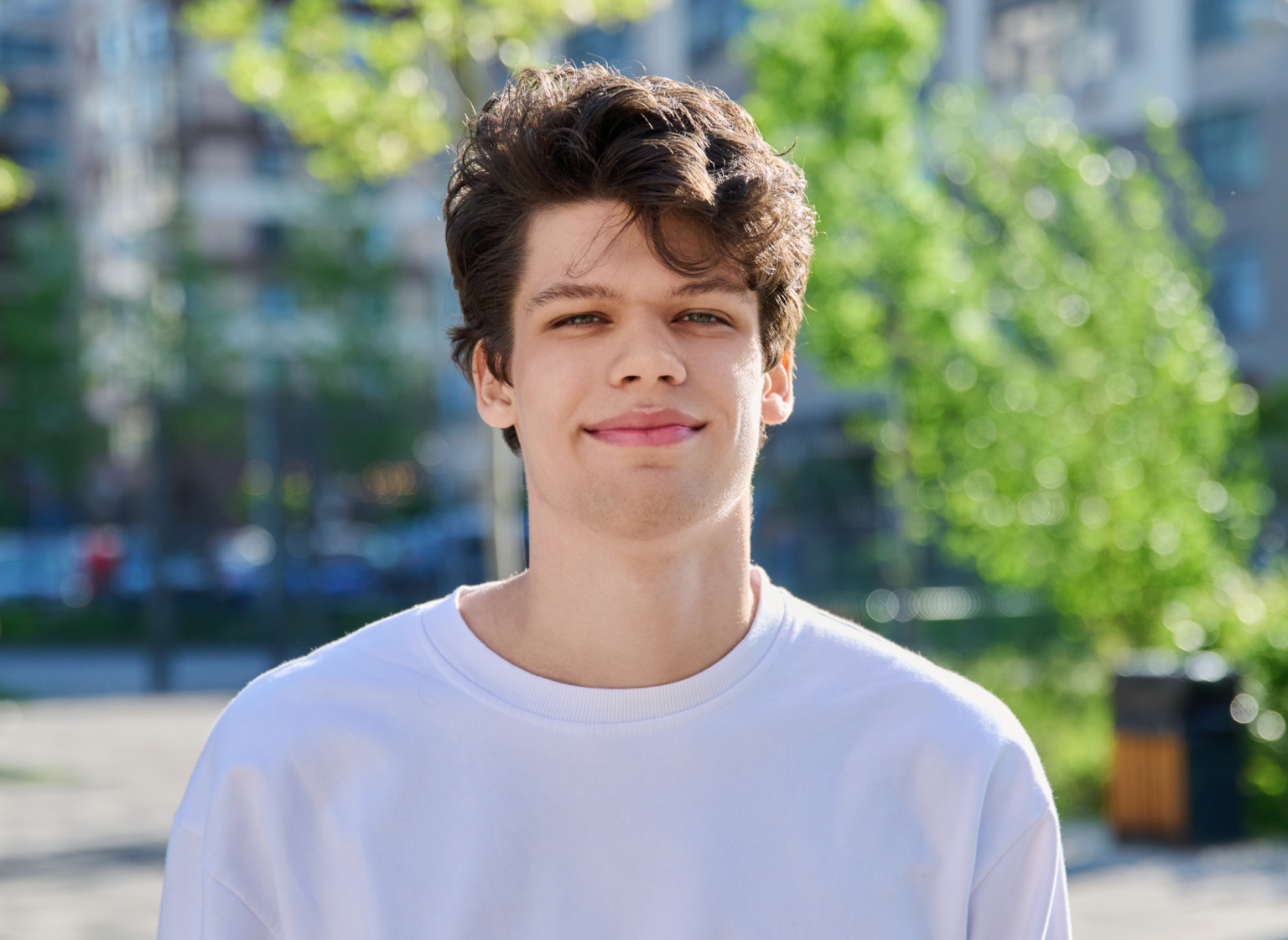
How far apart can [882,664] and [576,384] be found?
57 cm

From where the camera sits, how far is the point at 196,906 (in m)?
1.91

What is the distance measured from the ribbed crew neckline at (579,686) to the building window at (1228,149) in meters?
33.0

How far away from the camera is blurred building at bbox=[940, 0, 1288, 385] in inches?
1246

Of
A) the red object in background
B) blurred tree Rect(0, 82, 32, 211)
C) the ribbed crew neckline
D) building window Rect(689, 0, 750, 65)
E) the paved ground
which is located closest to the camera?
the ribbed crew neckline

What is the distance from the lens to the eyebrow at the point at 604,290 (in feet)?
6.33

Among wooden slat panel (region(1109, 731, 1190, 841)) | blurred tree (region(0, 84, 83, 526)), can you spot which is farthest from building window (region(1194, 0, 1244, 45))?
wooden slat panel (region(1109, 731, 1190, 841))

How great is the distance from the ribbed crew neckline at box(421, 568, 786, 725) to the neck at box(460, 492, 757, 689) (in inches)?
1.3

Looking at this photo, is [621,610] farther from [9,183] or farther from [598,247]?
[9,183]

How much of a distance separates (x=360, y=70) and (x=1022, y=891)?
8.47 m

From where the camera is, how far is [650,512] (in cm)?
195

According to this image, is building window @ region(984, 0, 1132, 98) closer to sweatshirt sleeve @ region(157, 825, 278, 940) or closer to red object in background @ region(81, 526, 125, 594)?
red object in background @ region(81, 526, 125, 594)

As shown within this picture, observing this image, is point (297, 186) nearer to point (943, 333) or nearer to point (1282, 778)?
point (943, 333)

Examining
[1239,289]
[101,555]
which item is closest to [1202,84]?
[1239,289]

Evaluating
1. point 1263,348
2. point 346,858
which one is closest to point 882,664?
point 346,858
